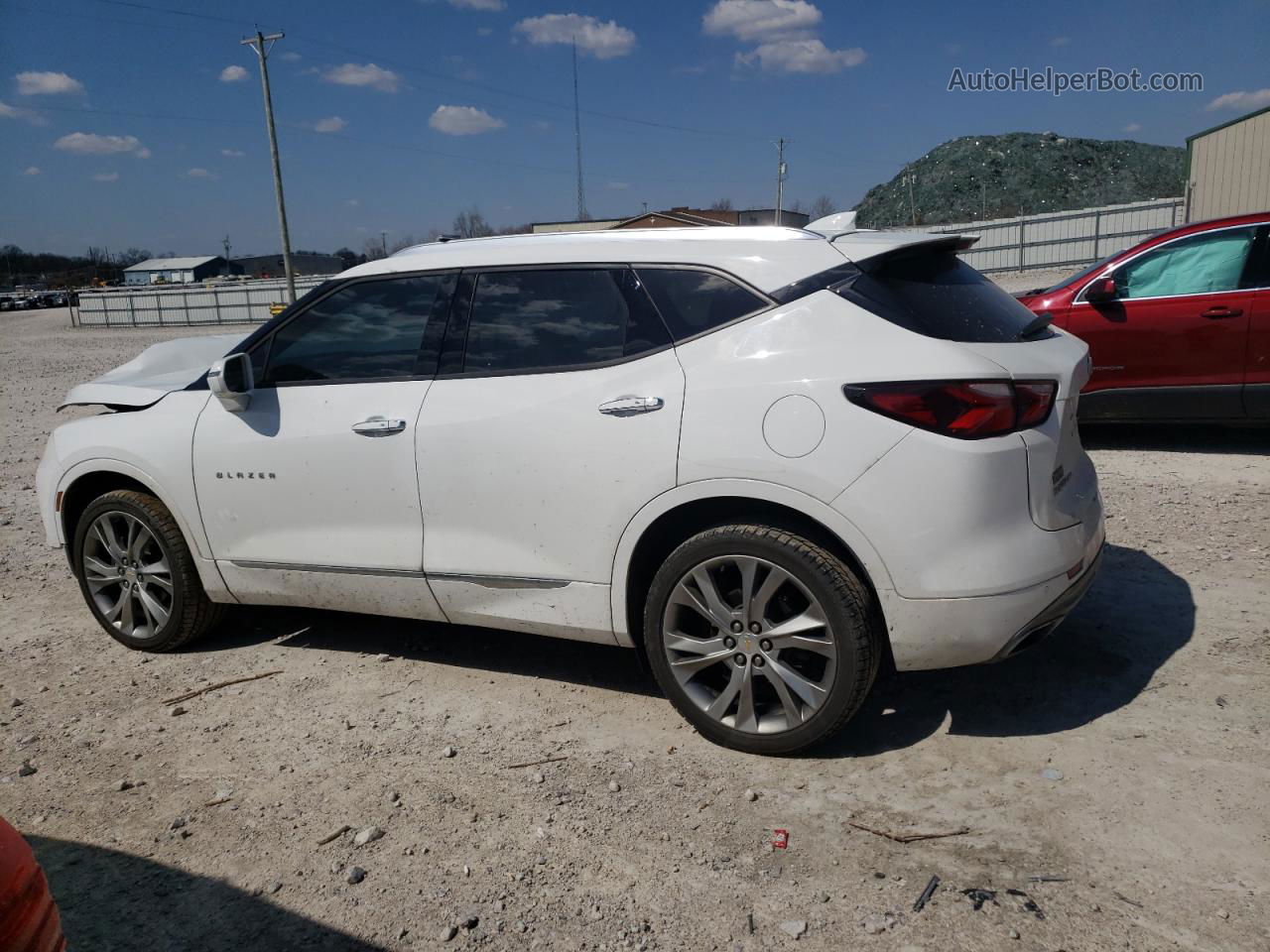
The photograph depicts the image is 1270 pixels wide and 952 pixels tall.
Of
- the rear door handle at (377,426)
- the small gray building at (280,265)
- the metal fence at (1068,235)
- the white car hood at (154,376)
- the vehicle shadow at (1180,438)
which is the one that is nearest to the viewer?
the rear door handle at (377,426)

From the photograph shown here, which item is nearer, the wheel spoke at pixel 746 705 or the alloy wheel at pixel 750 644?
the alloy wheel at pixel 750 644

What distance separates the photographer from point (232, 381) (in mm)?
4035

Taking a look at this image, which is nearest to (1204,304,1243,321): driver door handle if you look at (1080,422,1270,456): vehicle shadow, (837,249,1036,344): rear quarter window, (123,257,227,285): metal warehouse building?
(1080,422,1270,456): vehicle shadow

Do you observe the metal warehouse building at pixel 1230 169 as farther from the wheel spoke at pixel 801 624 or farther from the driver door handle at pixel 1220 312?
the wheel spoke at pixel 801 624

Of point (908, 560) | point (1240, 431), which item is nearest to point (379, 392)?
point (908, 560)

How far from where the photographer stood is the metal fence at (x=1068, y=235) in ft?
103

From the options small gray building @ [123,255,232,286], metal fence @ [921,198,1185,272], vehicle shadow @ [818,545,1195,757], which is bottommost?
vehicle shadow @ [818,545,1195,757]

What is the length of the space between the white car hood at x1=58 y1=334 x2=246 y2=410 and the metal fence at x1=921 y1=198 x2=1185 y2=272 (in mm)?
29141

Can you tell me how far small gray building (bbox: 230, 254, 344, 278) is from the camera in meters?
85.3

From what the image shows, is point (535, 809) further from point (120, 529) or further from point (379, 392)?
point (120, 529)

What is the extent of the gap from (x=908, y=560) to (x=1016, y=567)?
1.11 ft

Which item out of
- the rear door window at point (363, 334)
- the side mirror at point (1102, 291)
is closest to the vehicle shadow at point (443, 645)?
the rear door window at point (363, 334)

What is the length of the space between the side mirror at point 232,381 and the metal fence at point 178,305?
5001 centimetres

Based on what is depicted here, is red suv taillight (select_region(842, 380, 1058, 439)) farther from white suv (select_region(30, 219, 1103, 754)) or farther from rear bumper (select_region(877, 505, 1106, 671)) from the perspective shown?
rear bumper (select_region(877, 505, 1106, 671))
